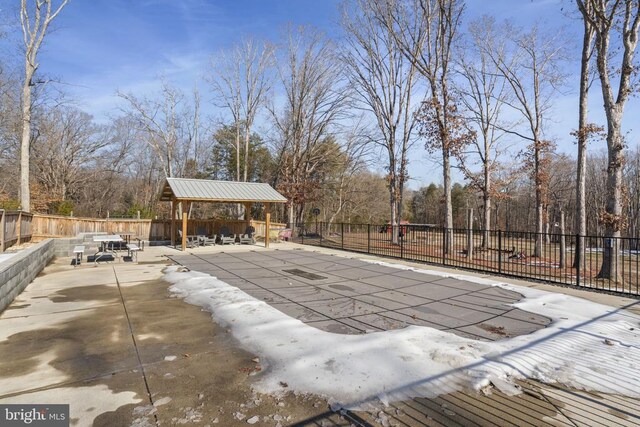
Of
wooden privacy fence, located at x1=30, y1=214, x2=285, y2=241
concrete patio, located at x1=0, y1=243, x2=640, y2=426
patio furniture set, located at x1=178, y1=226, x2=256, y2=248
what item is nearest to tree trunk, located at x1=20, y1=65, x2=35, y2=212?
wooden privacy fence, located at x1=30, y1=214, x2=285, y2=241

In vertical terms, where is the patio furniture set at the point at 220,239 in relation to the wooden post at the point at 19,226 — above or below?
below

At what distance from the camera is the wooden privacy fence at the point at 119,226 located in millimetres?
14734

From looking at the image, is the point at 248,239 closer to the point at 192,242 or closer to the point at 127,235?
the point at 192,242

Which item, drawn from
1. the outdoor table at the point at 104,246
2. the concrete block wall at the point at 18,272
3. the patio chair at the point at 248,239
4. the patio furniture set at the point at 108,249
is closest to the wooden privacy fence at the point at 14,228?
the concrete block wall at the point at 18,272

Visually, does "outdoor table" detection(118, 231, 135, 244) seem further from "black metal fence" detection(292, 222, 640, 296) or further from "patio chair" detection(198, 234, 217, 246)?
"black metal fence" detection(292, 222, 640, 296)

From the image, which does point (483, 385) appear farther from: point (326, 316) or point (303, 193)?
point (303, 193)

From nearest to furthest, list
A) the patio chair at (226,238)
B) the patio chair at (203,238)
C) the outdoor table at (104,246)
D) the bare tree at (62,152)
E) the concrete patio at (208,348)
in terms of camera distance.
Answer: the concrete patio at (208,348)
the outdoor table at (104,246)
the patio chair at (203,238)
the patio chair at (226,238)
the bare tree at (62,152)

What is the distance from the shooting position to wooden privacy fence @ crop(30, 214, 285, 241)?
14.7 meters

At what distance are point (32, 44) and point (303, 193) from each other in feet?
56.4

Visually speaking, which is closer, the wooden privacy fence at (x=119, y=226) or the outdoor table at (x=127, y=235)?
the wooden privacy fence at (x=119, y=226)

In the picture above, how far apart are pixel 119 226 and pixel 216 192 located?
234 inches

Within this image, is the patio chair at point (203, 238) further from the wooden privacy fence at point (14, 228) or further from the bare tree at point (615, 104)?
the bare tree at point (615, 104)

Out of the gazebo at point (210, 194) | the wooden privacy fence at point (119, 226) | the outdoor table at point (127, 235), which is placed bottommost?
the outdoor table at point (127, 235)

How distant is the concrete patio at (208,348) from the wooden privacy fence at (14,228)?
2.21 meters
